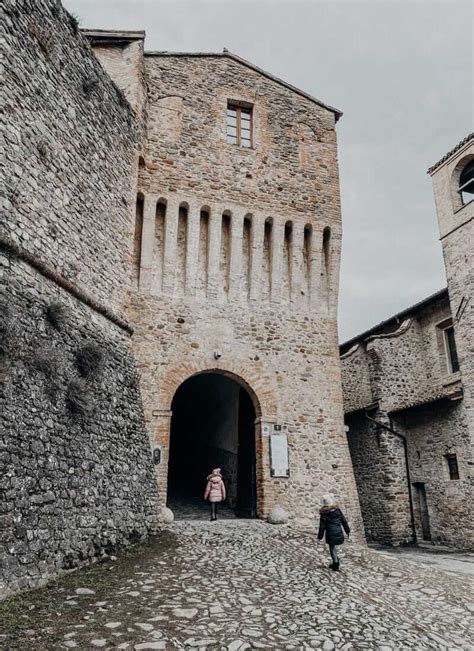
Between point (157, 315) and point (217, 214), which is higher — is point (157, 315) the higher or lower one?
the lower one

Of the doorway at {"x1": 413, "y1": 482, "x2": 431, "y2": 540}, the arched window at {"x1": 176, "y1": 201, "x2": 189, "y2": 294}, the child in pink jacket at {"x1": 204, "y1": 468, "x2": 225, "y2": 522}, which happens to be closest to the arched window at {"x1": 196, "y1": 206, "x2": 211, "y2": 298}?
the arched window at {"x1": 176, "y1": 201, "x2": 189, "y2": 294}

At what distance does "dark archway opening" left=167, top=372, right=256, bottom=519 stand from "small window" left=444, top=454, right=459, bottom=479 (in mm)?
6138

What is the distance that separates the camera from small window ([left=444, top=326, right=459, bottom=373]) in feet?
52.9

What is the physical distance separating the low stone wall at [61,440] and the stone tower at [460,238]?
9.75m

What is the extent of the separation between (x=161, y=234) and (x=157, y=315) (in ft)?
6.61

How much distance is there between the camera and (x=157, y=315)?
37.0 ft

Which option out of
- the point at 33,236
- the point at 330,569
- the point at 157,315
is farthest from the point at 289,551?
the point at 33,236

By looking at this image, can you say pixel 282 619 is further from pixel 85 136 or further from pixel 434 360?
pixel 434 360

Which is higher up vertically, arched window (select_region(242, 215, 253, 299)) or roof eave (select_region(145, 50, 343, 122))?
roof eave (select_region(145, 50, 343, 122))

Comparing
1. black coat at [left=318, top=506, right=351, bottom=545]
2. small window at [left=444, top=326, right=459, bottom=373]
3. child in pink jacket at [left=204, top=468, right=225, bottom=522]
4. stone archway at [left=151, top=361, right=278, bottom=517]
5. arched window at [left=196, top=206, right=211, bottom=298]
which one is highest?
arched window at [left=196, top=206, right=211, bottom=298]

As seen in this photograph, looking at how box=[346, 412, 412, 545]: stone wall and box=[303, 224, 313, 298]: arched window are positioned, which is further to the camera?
box=[346, 412, 412, 545]: stone wall

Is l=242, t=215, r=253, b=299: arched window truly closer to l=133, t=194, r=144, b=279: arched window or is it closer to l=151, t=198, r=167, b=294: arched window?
l=151, t=198, r=167, b=294: arched window

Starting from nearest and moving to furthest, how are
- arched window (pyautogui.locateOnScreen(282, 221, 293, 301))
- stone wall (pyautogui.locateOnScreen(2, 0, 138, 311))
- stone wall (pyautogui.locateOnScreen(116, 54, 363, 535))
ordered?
stone wall (pyautogui.locateOnScreen(2, 0, 138, 311)), stone wall (pyautogui.locateOnScreen(116, 54, 363, 535)), arched window (pyautogui.locateOnScreen(282, 221, 293, 301))

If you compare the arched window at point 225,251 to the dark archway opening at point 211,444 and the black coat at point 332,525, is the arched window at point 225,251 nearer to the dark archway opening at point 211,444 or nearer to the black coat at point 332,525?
the dark archway opening at point 211,444
